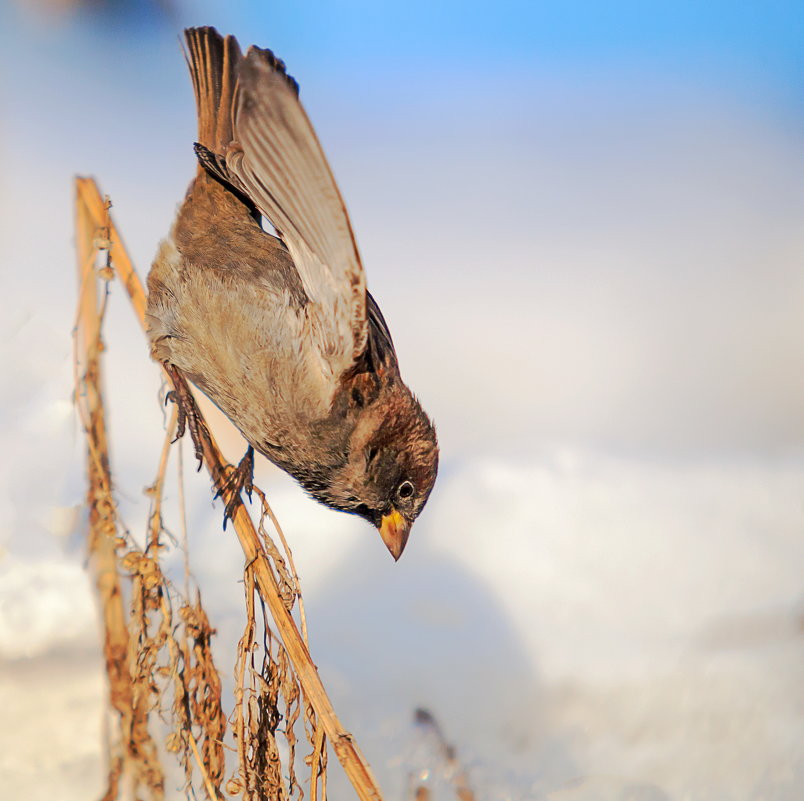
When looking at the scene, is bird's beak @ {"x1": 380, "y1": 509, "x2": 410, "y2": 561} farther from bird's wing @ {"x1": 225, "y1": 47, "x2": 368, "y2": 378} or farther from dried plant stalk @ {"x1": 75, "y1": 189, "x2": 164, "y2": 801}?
dried plant stalk @ {"x1": 75, "y1": 189, "x2": 164, "y2": 801}

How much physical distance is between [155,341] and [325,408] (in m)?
0.48

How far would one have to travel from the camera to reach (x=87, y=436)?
137 centimetres

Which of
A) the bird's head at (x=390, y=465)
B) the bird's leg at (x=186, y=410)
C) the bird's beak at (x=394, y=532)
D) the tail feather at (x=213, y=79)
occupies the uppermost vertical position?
the tail feather at (x=213, y=79)

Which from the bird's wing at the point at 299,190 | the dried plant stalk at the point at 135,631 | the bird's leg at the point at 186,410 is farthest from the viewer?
the bird's leg at the point at 186,410

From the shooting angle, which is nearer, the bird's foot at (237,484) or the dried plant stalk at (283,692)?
the dried plant stalk at (283,692)

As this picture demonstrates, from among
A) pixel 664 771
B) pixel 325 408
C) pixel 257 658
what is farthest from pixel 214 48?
pixel 664 771

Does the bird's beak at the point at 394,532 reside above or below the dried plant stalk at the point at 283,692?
above

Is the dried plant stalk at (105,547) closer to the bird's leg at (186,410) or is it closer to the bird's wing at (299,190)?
the bird's leg at (186,410)

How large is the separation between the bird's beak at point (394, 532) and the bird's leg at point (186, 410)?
448mm

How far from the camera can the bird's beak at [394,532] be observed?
1.33 m

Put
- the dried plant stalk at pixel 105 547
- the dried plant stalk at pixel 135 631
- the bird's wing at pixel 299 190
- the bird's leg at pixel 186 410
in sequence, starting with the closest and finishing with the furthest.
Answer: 1. the bird's wing at pixel 299 190
2. the dried plant stalk at pixel 135 631
3. the dried plant stalk at pixel 105 547
4. the bird's leg at pixel 186 410

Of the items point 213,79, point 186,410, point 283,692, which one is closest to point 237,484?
point 186,410

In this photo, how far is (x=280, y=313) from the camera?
1.32m

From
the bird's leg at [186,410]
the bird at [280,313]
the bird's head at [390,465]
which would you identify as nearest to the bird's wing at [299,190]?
the bird at [280,313]
